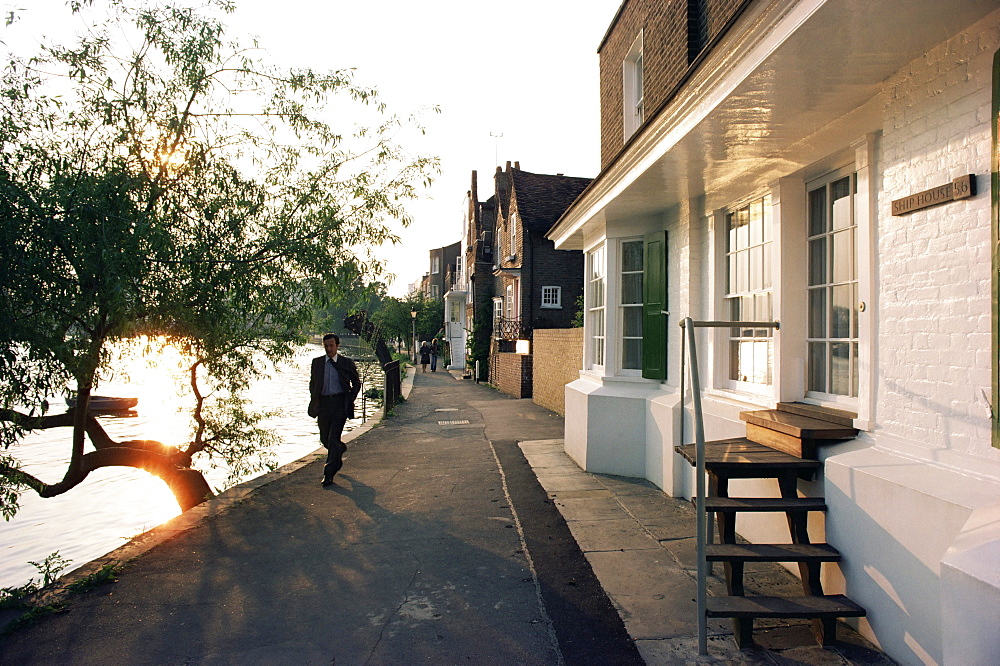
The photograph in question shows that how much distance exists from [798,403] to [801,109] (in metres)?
2.23

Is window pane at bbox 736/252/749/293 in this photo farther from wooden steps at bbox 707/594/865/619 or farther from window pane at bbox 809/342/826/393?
wooden steps at bbox 707/594/865/619

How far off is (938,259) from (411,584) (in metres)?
3.91

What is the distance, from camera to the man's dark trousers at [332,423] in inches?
320

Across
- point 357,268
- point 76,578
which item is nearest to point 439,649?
point 76,578

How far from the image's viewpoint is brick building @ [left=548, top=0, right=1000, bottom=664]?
3.14 m

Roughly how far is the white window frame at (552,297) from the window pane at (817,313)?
20.2 meters

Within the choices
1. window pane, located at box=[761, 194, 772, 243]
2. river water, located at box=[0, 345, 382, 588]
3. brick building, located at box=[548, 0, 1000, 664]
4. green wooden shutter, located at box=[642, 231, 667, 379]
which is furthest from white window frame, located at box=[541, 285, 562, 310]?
window pane, located at box=[761, 194, 772, 243]

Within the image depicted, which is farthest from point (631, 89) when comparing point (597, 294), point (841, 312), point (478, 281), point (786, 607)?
point (478, 281)

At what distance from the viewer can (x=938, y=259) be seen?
3467 mm

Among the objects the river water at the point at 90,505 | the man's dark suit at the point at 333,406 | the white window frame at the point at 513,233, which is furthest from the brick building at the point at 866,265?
the white window frame at the point at 513,233

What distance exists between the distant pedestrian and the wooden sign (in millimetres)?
6195

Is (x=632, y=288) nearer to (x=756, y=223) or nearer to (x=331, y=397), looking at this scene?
(x=756, y=223)

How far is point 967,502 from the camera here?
119 inches

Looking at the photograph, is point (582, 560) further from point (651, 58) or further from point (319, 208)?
point (651, 58)
